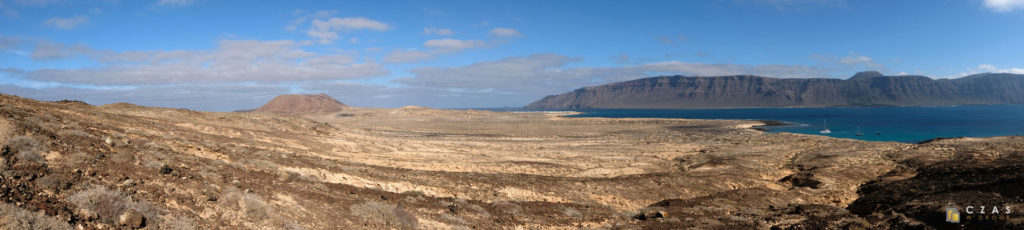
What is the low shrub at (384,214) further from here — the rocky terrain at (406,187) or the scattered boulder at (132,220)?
the scattered boulder at (132,220)

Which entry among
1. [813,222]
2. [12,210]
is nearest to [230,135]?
[12,210]

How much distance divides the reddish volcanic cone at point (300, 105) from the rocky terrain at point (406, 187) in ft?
424

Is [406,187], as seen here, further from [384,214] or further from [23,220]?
[23,220]

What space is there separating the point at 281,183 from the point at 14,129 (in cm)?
683

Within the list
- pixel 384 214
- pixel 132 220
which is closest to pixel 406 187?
pixel 384 214

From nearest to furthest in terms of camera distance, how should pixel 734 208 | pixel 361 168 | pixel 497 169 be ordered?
pixel 734 208, pixel 361 168, pixel 497 169

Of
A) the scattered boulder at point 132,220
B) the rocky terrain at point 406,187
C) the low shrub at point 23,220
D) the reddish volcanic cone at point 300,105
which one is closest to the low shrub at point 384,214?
the rocky terrain at point 406,187

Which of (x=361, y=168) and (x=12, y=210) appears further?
(x=361, y=168)

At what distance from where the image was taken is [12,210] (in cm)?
784

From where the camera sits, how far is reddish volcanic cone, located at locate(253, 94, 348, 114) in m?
150

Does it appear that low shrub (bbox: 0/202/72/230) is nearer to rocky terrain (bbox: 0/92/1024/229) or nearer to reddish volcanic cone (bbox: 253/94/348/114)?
rocky terrain (bbox: 0/92/1024/229)

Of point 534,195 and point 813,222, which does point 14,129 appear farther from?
point 813,222

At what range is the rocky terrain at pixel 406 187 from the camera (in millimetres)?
10164

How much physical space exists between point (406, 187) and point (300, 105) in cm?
15301
